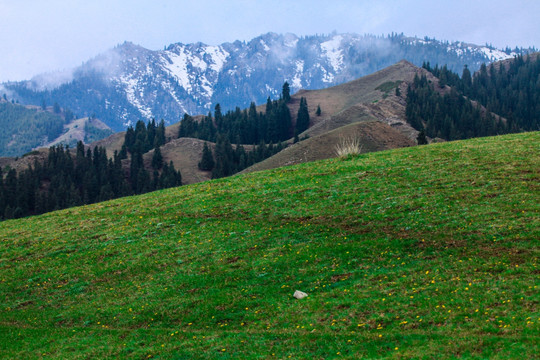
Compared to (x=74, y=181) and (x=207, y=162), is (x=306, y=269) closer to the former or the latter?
(x=207, y=162)

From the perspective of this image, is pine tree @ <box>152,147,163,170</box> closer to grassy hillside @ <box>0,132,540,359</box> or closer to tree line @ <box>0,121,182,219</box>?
tree line @ <box>0,121,182,219</box>

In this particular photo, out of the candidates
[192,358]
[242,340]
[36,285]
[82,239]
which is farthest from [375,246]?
[82,239]

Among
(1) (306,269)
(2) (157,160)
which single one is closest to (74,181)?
(2) (157,160)

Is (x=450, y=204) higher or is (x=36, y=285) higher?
(x=450, y=204)

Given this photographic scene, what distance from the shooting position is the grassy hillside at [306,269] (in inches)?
504

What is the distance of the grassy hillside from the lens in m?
12.8

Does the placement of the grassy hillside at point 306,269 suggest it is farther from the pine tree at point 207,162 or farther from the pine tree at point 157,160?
the pine tree at point 157,160

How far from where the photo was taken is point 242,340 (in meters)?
13.3

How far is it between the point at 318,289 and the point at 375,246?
418 cm

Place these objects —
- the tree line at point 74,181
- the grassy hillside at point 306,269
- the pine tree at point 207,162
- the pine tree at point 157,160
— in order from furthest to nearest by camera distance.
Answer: the pine tree at point 157,160 < the pine tree at point 207,162 < the tree line at point 74,181 < the grassy hillside at point 306,269

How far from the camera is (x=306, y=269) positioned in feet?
61.7

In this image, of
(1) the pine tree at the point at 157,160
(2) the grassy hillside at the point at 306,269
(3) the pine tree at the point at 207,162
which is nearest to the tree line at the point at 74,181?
(1) the pine tree at the point at 157,160

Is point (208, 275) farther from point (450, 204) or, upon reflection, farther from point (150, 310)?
point (450, 204)

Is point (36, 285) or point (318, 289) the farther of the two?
point (36, 285)
